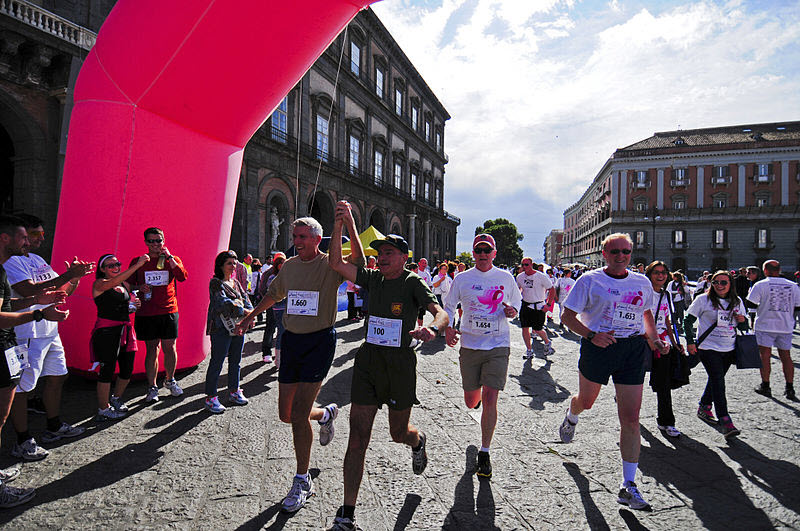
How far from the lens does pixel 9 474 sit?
2875 millimetres

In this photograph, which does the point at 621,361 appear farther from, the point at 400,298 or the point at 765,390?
the point at 765,390

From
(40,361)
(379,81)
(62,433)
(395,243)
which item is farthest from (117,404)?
(379,81)

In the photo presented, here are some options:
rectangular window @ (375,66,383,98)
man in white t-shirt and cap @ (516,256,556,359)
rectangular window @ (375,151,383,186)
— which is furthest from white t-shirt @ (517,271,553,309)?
rectangular window @ (375,66,383,98)

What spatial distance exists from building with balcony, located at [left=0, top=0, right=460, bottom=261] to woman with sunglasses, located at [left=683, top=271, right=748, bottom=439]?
5.24 m

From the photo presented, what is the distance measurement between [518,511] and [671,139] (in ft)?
213

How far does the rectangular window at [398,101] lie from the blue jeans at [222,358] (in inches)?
1201

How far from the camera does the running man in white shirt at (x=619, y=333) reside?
9.61ft

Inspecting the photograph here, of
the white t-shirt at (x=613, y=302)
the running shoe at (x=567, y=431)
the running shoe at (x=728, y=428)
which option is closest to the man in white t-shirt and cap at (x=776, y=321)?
the running shoe at (x=728, y=428)

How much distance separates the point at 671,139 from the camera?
53562 millimetres

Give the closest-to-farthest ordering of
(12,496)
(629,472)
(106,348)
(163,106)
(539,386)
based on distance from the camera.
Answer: (12,496), (629,472), (106,348), (163,106), (539,386)

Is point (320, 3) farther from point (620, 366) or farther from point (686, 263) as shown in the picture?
point (686, 263)

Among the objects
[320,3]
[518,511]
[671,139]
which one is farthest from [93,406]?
[671,139]

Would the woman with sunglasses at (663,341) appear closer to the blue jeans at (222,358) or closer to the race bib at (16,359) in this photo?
the blue jeans at (222,358)

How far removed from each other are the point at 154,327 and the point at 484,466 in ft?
13.0
